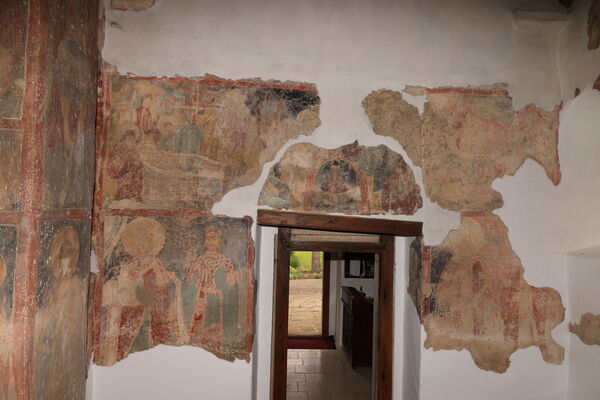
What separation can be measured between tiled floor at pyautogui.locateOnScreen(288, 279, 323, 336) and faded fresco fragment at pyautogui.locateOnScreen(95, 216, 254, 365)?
573cm

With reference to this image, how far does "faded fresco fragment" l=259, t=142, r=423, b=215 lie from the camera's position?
4.04 metres

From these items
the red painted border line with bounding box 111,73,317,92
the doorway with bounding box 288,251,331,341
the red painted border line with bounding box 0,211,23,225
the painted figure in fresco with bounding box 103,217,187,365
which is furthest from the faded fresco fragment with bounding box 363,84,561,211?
the doorway with bounding box 288,251,331,341

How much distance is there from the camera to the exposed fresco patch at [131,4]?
394cm

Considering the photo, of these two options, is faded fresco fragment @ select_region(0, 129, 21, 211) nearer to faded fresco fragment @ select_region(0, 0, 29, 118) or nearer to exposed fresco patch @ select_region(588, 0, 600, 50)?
faded fresco fragment @ select_region(0, 0, 29, 118)

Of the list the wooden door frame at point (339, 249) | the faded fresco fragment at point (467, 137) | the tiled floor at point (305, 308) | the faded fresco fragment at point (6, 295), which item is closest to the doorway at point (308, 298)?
the tiled floor at point (305, 308)

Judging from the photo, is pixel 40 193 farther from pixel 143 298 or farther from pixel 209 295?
pixel 209 295

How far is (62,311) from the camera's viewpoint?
10.5 feet

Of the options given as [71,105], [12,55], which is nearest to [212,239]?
[71,105]

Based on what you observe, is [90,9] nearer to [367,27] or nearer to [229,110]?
[229,110]

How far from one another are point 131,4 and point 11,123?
184 cm

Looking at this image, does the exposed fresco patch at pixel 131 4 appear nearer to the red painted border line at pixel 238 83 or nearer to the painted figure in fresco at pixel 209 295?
the red painted border line at pixel 238 83

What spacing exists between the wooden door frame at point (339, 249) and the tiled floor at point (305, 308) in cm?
513

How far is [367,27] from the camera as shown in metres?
4.12

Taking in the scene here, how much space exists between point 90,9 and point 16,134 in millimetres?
1532
